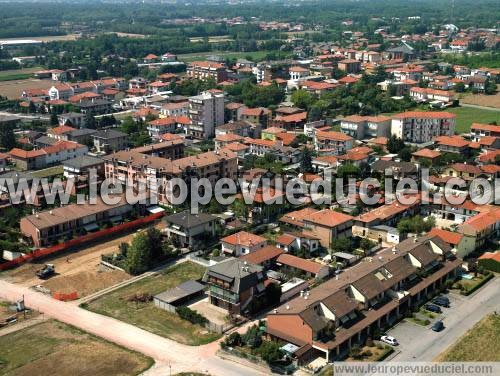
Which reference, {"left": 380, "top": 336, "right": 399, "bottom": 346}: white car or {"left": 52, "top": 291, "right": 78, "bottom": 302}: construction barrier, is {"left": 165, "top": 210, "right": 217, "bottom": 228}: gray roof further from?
{"left": 380, "top": 336, "right": 399, "bottom": 346}: white car

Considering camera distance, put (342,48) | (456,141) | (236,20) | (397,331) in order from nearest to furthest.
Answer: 1. (397,331)
2. (456,141)
3. (342,48)
4. (236,20)

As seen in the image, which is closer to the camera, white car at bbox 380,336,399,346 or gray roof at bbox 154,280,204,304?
white car at bbox 380,336,399,346

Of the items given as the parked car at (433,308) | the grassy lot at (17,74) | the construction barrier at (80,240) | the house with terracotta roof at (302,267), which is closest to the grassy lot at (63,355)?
the construction barrier at (80,240)

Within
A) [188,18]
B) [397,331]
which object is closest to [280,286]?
[397,331]

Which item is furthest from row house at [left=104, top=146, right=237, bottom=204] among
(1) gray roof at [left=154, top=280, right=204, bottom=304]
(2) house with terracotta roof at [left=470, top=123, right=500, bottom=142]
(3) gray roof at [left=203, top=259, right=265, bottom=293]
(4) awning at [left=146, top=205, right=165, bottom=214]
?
(2) house with terracotta roof at [left=470, top=123, right=500, bottom=142]

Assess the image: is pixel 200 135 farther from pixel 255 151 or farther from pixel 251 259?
pixel 251 259

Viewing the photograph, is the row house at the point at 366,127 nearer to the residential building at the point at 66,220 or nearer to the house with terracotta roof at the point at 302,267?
the residential building at the point at 66,220
